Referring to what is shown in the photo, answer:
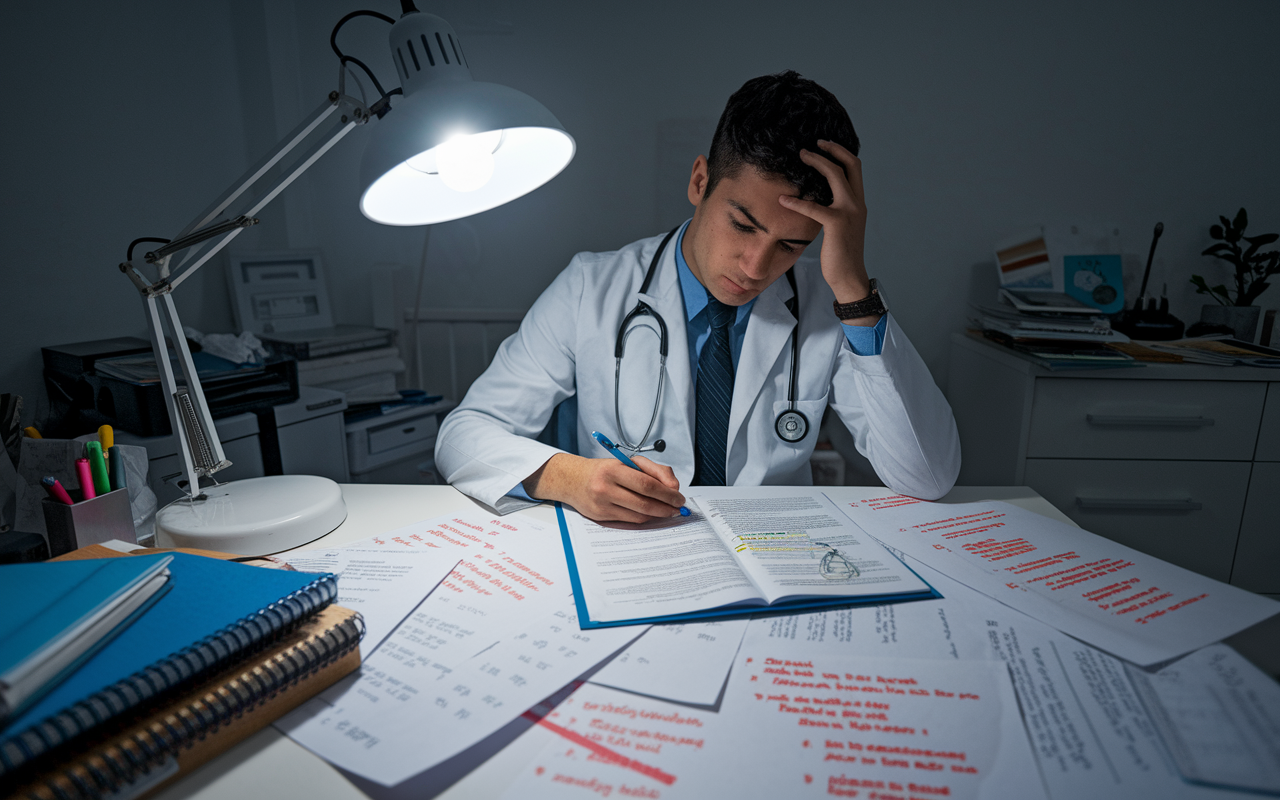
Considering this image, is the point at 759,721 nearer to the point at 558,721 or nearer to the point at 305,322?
the point at 558,721

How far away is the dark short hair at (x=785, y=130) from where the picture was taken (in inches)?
37.9

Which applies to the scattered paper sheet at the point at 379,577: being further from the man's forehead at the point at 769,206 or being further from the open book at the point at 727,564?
the man's forehead at the point at 769,206

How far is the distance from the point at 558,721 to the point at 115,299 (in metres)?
1.72

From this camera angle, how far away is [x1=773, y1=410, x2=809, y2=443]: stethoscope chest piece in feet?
3.67

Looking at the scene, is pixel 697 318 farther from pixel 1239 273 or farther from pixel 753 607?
pixel 1239 273

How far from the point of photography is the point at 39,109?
1.38 metres

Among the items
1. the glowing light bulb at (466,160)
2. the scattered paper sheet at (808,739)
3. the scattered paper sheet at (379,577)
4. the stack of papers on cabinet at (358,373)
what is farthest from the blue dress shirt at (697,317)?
the stack of papers on cabinet at (358,373)

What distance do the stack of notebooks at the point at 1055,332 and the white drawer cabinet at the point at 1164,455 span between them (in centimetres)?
3

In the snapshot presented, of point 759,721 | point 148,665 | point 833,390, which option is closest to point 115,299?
point 148,665

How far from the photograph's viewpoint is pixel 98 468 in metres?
0.71

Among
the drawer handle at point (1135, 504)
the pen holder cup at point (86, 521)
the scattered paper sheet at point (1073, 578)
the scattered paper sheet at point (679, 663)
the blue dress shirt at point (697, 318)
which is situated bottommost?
the drawer handle at point (1135, 504)

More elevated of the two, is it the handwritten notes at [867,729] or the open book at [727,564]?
the open book at [727,564]

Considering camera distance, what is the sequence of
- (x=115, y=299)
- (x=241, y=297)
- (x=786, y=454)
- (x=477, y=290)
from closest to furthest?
(x=786, y=454), (x=115, y=299), (x=241, y=297), (x=477, y=290)

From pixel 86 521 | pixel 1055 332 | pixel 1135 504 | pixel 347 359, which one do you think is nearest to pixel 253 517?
pixel 86 521
